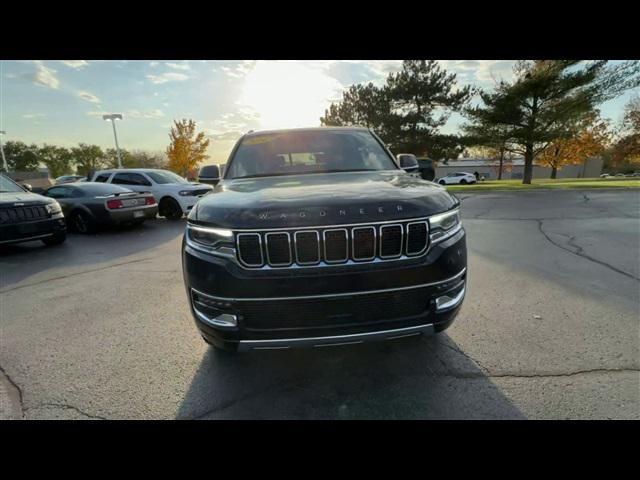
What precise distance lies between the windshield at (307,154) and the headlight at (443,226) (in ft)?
3.95

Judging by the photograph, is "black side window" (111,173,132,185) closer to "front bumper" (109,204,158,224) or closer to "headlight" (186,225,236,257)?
"front bumper" (109,204,158,224)

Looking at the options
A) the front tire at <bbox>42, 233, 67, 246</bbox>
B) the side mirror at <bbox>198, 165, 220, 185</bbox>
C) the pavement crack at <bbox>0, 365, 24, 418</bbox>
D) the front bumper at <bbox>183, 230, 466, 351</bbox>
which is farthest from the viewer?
the front tire at <bbox>42, 233, 67, 246</bbox>

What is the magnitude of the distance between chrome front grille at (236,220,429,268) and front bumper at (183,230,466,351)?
0.19 feet

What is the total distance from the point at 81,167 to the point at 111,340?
3169 inches

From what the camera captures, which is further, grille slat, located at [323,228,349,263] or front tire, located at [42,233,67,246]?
front tire, located at [42,233,67,246]

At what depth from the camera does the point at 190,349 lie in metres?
2.82

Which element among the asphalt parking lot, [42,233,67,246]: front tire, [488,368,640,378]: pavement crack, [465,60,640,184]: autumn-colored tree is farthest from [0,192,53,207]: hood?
[465,60,640,184]: autumn-colored tree

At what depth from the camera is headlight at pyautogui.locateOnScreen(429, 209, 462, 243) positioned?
6.60 ft

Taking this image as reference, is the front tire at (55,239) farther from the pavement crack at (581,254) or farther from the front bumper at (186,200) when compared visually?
the pavement crack at (581,254)

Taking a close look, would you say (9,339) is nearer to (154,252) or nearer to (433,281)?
(154,252)

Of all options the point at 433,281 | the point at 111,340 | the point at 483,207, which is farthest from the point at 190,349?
the point at 483,207

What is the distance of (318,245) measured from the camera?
73.6 inches

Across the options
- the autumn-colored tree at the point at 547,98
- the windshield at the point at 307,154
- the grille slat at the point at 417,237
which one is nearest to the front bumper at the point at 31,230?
the windshield at the point at 307,154
